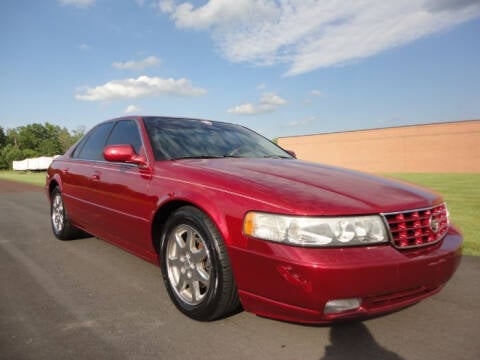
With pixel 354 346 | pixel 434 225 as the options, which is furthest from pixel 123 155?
pixel 434 225

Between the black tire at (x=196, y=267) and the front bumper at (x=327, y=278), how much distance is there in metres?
0.14

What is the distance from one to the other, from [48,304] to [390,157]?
48.4m

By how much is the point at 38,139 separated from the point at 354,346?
11299 centimetres

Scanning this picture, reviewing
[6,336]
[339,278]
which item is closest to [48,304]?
[6,336]

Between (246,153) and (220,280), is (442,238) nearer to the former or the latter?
(220,280)

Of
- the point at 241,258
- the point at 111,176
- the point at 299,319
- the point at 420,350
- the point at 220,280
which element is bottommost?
the point at 420,350

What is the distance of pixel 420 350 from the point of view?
7.19 feet

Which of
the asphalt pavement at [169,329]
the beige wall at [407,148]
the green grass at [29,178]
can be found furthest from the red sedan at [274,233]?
the beige wall at [407,148]

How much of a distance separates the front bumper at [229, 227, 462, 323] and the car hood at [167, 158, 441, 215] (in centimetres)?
24

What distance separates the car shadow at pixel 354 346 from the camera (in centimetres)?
212

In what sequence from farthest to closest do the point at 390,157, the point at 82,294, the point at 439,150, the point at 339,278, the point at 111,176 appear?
1. the point at 390,157
2. the point at 439,150
3. the point at 111,176
4. the point at 82,294
5. the point at 339,278

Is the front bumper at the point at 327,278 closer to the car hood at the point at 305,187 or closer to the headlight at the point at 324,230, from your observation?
the headlight at the point at 324,230

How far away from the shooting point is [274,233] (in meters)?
2.11

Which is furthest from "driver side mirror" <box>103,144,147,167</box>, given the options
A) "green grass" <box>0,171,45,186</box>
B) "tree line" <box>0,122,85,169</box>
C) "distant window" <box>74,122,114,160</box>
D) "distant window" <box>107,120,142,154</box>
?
"tree line" <box>0,122,85,169</box>
